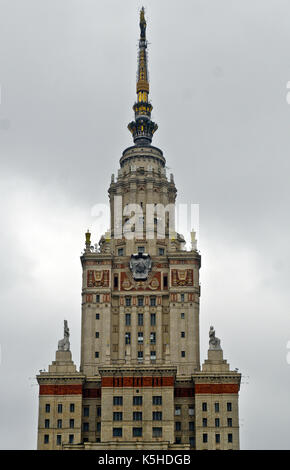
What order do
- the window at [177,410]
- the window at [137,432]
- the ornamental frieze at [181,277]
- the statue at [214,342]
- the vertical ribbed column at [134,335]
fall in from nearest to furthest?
1. the window at [137,432]
2. the window at [177,410]
3. the statue at [214,342]
4. the vertical ribbed column at [134,335]
5. the ornamental frieze at [181,277]

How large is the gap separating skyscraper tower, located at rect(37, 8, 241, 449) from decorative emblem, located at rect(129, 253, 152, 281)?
0.67ft

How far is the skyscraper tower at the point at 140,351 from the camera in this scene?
154750 millimetres

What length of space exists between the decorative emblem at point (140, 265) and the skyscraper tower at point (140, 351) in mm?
203

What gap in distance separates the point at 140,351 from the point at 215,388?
18.4m

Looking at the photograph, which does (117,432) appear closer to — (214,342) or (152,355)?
(152,355)

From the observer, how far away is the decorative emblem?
174 metres

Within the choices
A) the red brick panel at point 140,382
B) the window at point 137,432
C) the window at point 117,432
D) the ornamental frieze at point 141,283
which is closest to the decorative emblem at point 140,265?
the ornamental frieze at point 141,283

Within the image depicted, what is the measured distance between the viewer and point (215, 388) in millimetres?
158250

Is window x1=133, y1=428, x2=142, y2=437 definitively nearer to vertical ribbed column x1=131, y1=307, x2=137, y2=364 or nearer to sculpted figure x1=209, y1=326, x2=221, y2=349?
vertical ribbed column x1=131, y1=307, x2=137, y2=364

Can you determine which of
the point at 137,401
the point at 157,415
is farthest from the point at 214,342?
the point at 137,401

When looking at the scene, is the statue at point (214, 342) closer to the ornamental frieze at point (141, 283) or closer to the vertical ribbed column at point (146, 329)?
the vertical ribbed column at point (146, 329)
